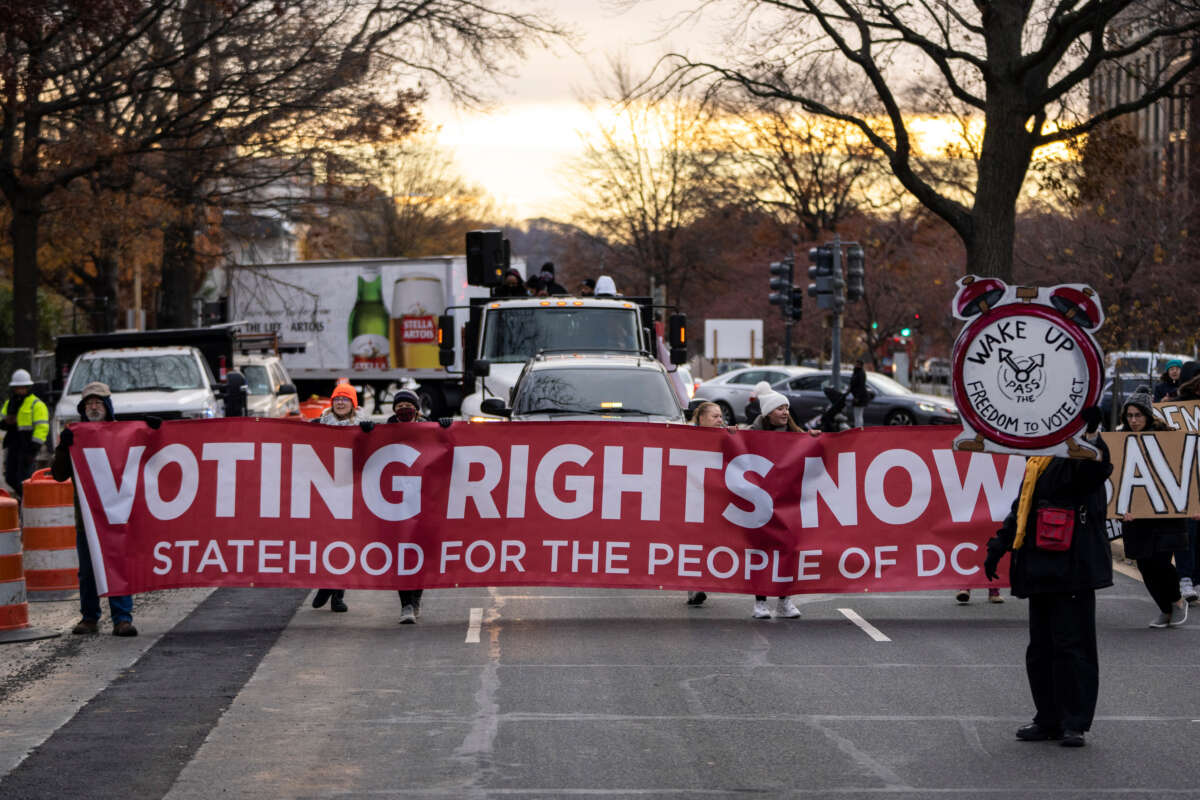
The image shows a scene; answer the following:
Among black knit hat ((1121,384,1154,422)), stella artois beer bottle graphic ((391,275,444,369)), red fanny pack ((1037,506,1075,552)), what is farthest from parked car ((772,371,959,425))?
red fanny pack ((1037,506,1075,552))

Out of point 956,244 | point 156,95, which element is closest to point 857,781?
point 156,95

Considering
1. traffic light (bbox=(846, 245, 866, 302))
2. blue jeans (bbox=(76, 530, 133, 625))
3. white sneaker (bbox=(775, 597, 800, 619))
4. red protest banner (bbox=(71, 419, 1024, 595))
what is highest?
traffic light (bbox=(846, 245, 866, 302))

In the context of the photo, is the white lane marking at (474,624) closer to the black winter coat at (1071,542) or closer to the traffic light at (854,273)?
the black winter coat at (1071,542)

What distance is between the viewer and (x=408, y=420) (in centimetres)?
1292

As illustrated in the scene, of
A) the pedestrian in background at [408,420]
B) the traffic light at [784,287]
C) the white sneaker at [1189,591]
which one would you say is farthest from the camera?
the traffic light at [784,287]

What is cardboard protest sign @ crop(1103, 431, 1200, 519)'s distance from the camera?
12.4 meters

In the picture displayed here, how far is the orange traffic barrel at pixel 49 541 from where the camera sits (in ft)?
44.6

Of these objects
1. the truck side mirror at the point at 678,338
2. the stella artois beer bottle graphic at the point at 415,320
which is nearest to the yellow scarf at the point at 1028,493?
the truck side mirror at the point at 678,338

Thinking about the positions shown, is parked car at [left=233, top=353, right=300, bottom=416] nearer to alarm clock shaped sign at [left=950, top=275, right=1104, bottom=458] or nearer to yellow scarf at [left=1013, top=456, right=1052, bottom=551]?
alarm clock shaped sign at [left=950, top=275, right=1104, bottom=458]

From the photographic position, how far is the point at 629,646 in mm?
11078

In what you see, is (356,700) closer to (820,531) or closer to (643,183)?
(820,531)

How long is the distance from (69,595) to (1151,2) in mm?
25141

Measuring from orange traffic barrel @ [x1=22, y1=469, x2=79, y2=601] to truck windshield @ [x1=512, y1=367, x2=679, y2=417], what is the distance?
4519 millimetres

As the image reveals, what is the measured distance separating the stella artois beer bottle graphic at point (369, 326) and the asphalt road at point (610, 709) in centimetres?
2792
